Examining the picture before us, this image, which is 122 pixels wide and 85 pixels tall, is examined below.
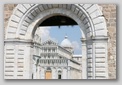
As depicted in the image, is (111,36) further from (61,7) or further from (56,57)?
(56,57)

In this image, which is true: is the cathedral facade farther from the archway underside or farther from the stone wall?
the stone wall

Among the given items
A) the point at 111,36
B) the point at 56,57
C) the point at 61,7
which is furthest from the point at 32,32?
the point at 56,57

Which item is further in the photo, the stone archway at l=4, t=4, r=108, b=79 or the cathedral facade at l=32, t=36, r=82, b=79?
the cathedral facade at l=32, t=36, r=82, b=79

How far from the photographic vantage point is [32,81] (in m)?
6.75

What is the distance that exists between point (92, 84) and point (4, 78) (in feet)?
4.18

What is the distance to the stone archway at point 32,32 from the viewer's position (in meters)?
6.88

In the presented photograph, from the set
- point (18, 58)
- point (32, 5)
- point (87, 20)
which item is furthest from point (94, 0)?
point (18, 58)

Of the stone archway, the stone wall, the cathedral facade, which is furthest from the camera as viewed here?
the cathedral facade

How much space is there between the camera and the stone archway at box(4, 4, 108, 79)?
688 cm

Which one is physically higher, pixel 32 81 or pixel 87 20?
pixel 87 20

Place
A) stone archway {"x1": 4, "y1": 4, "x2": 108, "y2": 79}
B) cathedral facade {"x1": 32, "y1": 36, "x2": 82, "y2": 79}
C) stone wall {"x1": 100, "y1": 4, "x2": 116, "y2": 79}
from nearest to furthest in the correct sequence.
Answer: stone wall {"x1": 100, "y1": 4, "x2": 116, "y2": 79} → stone archway {"x1": 4, "y1": 4, "x2": 108, "y2": 79} → cathedral facade {"x1": 32, "y1": 36, "x2": 82, "y2": 79}

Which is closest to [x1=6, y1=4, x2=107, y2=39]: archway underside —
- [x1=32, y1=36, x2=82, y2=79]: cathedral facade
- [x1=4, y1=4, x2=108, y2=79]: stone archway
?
[x1=4, y1=4, x2=108, y2=79]: stone archway

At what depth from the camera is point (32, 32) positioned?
7.23 meters

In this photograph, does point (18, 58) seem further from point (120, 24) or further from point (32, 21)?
point (120, 24)
